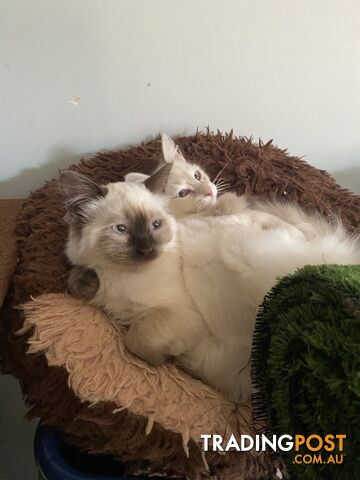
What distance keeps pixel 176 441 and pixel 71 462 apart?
364 mm

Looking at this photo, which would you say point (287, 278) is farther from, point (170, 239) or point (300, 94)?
point (300, 94)

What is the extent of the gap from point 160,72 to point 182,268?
0.68m

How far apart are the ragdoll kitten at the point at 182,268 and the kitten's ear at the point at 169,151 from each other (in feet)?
0.81

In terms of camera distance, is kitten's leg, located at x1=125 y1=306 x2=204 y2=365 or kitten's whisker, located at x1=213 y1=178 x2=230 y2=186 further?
kitten's whisker, located at x1=213 y1=178 x2=230 y2=186

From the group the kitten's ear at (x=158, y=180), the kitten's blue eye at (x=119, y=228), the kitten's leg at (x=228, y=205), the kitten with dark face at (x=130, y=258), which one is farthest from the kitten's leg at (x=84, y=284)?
the kitten's leg at (x=228, y=205)

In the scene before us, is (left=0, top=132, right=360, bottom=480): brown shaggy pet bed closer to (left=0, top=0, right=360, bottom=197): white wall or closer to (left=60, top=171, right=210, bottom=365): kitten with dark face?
(left=60, top=171, right=210, bottom=365): kitten with dark face

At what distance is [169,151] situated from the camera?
1321 millimetres

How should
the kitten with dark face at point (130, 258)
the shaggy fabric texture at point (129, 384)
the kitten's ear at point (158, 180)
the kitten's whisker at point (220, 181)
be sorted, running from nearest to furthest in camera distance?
the shaggy fabric texture at point (129, 384), the kitten with dark face at point (130, 258), the kitten's ear at point (158, 180), the kitten's whisker at point (220, 181)

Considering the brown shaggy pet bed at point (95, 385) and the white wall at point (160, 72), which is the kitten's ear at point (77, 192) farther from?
the white wall at point (160, 72)

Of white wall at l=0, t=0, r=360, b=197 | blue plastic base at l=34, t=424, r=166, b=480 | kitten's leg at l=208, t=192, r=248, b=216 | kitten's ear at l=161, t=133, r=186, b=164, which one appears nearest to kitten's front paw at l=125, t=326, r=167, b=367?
blue plastic base at l=34, t=424, r=166, b=480

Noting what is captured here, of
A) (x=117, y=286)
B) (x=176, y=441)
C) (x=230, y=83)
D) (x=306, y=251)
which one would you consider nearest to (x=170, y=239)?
(x=117, y=286)

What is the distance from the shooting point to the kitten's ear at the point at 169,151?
1298mm

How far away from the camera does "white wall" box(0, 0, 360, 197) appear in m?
1.30

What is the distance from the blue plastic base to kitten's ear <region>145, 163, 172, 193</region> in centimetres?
64
